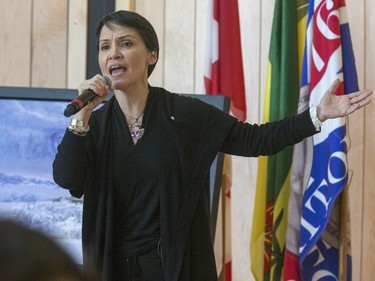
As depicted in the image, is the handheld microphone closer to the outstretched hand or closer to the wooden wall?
the outstretched hand

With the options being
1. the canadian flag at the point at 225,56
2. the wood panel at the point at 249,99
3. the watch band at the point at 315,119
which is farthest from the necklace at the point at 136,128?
the wood panel at the point at 249,99

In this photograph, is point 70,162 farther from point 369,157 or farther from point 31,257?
point 369,157

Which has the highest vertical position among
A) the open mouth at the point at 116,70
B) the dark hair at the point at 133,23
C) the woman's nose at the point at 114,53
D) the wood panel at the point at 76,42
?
the wood panel at the point at 76,42

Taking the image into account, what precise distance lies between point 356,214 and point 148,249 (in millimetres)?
1512

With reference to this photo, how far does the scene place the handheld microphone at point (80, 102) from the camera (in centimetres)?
171

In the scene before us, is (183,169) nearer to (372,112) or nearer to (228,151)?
(228,151)

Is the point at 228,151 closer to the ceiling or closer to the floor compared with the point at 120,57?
closer to the floor

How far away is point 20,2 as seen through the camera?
3.47 m

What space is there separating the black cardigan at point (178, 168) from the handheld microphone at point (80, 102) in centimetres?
11

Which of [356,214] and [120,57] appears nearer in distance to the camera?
[120,57]

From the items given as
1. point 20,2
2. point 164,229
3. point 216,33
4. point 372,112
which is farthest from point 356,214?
point 20,2

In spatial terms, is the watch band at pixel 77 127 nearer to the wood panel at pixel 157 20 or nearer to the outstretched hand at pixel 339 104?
the outstretched hand at pixel 339 104

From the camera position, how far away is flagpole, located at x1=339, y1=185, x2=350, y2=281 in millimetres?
2730

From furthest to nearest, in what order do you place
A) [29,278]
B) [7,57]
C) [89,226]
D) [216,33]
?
1. [7,57]
2. [216,33]
3. [89,226]
4. [29,278]
